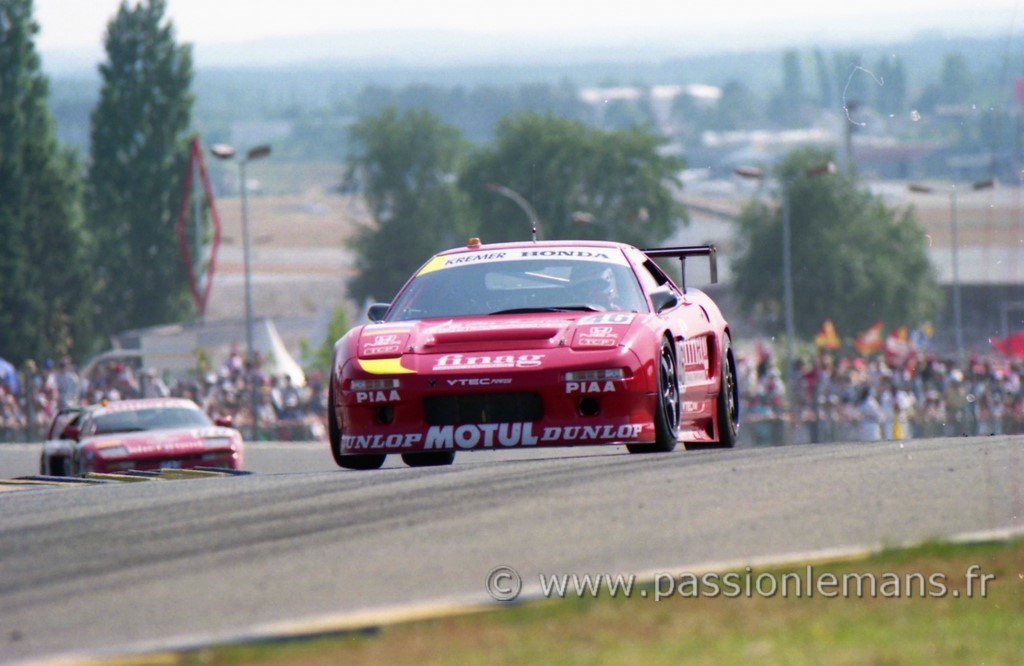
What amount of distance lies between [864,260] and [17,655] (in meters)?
85.2

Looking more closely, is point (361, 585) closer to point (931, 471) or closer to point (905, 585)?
point (905, 585)

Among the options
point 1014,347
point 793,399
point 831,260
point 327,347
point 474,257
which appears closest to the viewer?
point 474,257

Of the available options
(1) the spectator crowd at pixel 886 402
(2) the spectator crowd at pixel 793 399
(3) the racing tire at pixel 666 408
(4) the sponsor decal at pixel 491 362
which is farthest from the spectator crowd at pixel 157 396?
(4) the sponsor decal at pixel 491 362

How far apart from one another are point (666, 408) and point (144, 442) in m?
7.73

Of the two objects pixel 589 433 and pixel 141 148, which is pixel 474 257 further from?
pixel 141 148

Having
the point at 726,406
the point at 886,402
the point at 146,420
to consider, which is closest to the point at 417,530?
the point at 726,406

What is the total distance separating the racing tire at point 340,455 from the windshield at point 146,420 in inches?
273

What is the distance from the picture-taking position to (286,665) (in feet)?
16.5

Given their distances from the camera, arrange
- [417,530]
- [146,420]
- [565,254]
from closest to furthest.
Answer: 1. [417,530]
2. [565,254]
3. [146,420]

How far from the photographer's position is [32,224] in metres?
66.5

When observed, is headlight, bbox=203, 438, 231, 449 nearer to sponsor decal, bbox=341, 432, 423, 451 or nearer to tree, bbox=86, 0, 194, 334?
sponsor decal, bbox=341, 432, 423, 451

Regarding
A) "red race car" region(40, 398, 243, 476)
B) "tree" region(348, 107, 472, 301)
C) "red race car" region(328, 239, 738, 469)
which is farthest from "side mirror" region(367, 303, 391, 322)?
"tree" region(348, 107, 472, 301)

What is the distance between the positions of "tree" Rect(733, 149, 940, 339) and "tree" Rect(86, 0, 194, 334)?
28.8 metres

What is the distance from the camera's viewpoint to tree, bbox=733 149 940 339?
8538 cm
